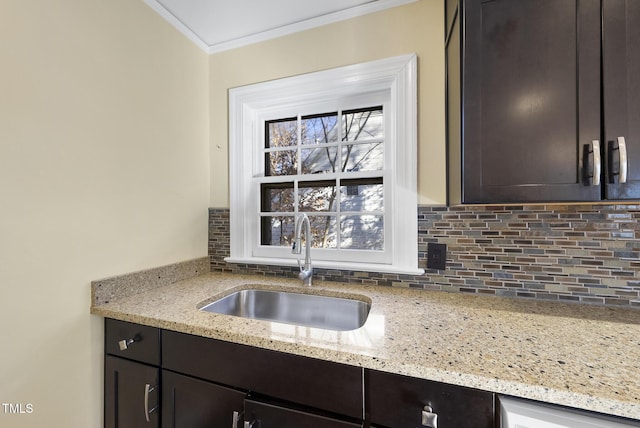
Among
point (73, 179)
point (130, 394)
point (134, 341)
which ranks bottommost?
point (130, 394)

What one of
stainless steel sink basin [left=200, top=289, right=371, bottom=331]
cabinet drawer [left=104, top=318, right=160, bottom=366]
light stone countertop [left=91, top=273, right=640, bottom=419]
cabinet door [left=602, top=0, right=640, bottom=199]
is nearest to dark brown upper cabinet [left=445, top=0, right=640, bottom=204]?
cabinet door [left=602, top=0, right=640, bottom=199]

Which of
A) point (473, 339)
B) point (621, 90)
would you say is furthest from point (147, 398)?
point (621, 90)

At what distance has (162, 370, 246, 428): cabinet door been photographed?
0.95 metres

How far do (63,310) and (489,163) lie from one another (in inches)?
67.8

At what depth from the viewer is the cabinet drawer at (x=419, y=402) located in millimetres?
688

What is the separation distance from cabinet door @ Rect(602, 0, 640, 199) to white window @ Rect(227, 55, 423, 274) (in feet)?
2.24

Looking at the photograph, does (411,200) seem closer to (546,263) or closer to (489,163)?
(489,163)

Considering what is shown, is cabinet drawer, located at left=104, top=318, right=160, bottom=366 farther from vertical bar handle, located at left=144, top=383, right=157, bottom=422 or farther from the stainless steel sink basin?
the stainless steel sink basin

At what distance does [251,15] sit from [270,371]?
179cm

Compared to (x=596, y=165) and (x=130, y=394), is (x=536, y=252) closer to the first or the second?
(x=596, y=165)

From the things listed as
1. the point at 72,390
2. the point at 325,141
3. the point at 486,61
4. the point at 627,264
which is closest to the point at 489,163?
the point at 486,61

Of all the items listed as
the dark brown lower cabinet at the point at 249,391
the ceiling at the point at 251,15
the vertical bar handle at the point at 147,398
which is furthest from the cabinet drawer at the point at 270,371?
the ceiling at the point at 251,15

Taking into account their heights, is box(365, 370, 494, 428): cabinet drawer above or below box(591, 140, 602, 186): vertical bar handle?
below

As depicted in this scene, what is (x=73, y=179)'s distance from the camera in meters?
1.11
